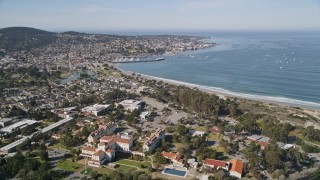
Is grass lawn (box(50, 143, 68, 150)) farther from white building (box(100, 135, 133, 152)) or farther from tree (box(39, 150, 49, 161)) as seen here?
white building (box(100, 135, 133, 152))

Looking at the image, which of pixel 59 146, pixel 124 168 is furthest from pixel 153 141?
pixel 59 146

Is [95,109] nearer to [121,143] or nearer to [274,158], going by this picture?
[121,143]

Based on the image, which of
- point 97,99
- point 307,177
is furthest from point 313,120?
point 97,99

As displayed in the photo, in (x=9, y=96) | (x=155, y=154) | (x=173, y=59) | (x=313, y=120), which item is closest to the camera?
(x=155, y=154)

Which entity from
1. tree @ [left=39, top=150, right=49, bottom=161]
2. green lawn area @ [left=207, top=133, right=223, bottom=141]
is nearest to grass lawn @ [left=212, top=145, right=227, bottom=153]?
green lawn area @ [left=207, top=133, right=223, bottom=141]

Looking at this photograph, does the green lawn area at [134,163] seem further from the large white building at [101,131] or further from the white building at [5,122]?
the white building at [5,122]

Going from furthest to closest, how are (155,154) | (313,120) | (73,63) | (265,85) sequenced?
(73,63) → (265,85) → (313,120) → (155,154)

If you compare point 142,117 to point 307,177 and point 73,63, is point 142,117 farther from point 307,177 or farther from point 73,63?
point 73,63

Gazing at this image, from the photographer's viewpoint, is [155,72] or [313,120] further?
[155,72]
